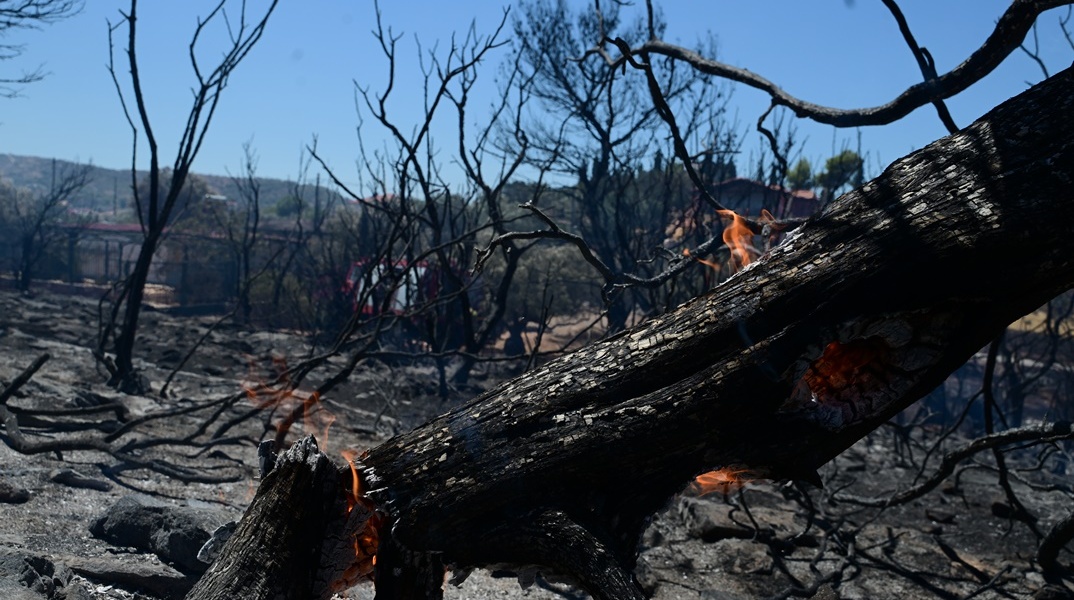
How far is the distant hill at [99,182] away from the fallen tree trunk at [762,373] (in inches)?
2691

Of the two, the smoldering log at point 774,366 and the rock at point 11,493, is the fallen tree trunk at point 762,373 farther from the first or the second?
the rock at point 11,493

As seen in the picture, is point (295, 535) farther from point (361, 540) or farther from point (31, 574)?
point (31, 574)

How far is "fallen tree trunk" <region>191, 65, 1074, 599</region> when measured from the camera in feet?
6.00

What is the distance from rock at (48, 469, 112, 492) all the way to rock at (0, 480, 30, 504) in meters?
0.38

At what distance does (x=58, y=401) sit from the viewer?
20.0 ft

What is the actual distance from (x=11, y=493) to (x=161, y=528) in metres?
0.85

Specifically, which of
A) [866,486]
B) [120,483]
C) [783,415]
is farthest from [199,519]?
[866,486]

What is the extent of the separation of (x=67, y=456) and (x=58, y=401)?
4.67ft

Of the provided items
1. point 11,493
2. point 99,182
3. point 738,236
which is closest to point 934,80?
point 738,236

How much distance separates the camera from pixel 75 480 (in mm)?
4250

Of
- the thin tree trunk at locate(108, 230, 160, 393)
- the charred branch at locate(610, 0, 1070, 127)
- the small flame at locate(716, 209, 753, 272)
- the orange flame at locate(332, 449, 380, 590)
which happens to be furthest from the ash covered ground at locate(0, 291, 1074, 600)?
the charred branch at locate(610, 0, 1070, 127)

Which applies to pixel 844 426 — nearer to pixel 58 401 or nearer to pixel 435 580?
pixel 435 580

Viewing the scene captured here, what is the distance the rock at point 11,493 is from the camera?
146 inches

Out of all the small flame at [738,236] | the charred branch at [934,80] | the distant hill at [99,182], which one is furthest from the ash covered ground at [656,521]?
the distant hill at [99,182]
